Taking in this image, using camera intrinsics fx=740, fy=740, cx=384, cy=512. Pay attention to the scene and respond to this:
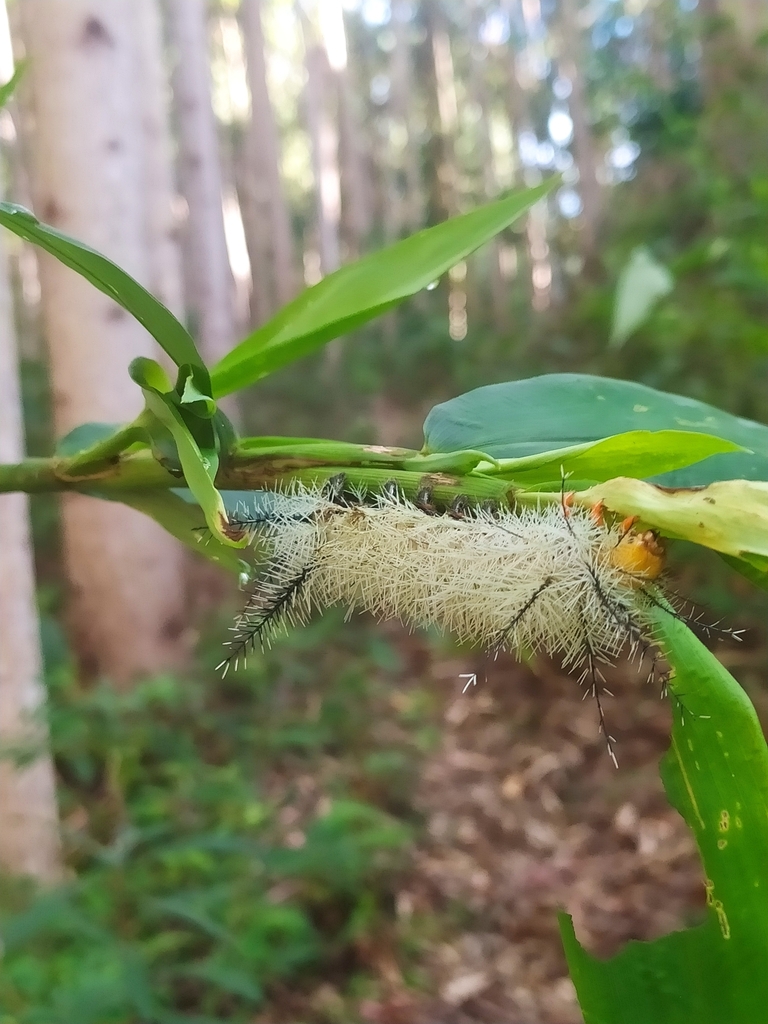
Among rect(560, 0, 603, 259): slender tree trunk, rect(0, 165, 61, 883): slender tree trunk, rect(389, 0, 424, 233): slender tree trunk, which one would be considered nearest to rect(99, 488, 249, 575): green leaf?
rect(0, 165, 61, 883): slender tree trunk

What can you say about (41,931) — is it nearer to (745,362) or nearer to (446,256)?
(446,256)

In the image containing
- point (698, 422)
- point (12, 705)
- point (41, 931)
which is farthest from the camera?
point (12, 705)

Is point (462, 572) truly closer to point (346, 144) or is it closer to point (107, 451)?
point (107, 451)

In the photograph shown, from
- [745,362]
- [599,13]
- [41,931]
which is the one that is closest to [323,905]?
[41,931]

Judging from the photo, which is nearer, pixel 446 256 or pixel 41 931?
pixel 446 256

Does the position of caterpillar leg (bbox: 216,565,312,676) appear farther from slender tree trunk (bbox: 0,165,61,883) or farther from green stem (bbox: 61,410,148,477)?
slender tree trunk (bbox: 0,165,61,883)


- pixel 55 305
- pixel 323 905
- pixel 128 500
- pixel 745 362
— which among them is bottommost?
pixel 323 905
